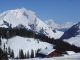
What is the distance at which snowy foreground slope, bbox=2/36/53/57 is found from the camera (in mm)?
168150

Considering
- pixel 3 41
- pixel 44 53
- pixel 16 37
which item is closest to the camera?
pixel 44 53

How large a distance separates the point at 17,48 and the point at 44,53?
81.1 metres

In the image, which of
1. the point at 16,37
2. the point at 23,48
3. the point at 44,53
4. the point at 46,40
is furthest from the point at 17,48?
the point at 44,53

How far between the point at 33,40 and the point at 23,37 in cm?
1035

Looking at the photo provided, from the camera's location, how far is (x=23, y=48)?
168500 mm

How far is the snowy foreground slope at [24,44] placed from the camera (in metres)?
168

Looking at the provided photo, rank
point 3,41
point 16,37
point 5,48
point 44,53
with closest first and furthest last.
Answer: point 44,53 < point 5,48 < point 3,41 < point 16,37

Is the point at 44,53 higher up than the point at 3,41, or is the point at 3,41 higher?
the point at 3,41

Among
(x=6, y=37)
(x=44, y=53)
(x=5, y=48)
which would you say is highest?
(x=6, y=37)

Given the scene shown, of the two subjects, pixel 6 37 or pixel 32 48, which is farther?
pixel 6 37

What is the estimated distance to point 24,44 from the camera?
17612 cm

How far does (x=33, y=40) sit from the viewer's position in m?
185

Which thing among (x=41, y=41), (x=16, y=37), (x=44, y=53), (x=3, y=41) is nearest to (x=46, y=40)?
(x=41, y=41)

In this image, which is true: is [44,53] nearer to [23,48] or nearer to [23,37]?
[23,48]
